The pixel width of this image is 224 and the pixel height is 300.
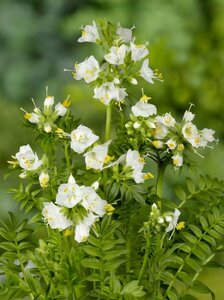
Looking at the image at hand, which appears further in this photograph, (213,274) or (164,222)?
(213,274)

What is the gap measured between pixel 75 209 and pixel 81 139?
10 centimetres

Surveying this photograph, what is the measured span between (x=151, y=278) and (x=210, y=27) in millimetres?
2370

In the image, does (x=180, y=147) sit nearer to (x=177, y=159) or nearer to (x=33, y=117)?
(x=177, y=159)

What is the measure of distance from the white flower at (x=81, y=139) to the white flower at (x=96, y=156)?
0.4 inches

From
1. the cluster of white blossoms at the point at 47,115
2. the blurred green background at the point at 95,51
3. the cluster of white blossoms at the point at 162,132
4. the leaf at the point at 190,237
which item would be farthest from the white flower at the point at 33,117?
the blurred green background at the point at 95,51

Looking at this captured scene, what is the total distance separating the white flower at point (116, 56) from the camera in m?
1.08

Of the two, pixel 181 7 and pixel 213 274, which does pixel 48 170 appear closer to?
pixel 213 274

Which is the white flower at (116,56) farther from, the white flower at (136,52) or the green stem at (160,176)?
the green stem at (160,176)

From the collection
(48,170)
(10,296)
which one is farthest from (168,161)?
(10,296)

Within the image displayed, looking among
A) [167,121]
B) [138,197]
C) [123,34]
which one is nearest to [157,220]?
[138,197]

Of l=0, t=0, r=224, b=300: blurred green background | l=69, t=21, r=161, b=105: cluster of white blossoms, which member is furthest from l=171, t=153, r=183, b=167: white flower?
l=0, t=0, r=224, b=300: blurred green background

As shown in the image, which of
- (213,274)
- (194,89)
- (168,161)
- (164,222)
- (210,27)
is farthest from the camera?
(210,27)

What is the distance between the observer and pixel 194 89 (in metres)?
3.01

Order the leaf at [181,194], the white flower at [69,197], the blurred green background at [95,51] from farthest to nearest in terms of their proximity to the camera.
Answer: the blurred green background at [95,51], the leaf at [181,194], the white flower at [69,197]
